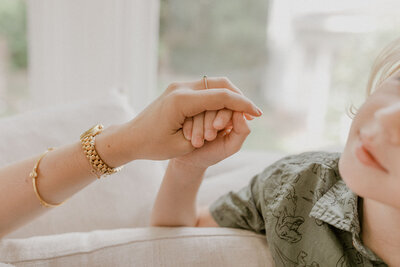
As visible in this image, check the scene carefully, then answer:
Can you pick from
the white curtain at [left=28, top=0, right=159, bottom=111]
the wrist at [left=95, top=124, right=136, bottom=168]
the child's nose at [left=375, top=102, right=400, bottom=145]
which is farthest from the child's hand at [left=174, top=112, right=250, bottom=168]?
the white curtain at [left=28, top=0, right=159, bottom=111]

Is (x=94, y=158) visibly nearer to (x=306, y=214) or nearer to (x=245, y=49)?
(x=306, y=214)

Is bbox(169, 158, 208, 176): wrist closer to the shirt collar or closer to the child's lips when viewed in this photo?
the shirt collar

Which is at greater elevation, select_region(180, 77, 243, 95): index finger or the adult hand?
select_region(180, 77, 243, 95): index finger

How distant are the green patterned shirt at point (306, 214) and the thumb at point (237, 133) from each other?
16 cm

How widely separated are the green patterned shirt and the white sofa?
0.19ft

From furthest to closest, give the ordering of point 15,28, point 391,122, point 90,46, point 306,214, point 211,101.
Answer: point 15,28 < point 90,46 < point 306,214 < point 211,101 < point 391,122

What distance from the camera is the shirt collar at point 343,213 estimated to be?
860 mm

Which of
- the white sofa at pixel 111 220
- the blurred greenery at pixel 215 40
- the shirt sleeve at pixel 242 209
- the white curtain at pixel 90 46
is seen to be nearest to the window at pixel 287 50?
the blurred greenery at pixel 215 40

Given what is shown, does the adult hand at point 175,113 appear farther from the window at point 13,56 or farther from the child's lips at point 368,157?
the window at point 13,56

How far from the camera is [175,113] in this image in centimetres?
84

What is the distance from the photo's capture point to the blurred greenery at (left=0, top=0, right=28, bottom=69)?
227cm

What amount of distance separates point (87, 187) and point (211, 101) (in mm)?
489

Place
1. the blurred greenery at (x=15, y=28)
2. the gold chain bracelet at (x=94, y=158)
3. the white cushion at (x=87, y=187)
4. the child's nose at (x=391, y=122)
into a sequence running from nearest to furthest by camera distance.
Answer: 1. the child's nose at (x=391, y=122)
2. the gold chain bracelet at (x=94, y=158)
3. the white cushion at (x=87, y=187)
4. the blurred greenery at (x=15, y=28)

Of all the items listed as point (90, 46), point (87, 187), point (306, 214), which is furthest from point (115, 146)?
point (90, 46)
